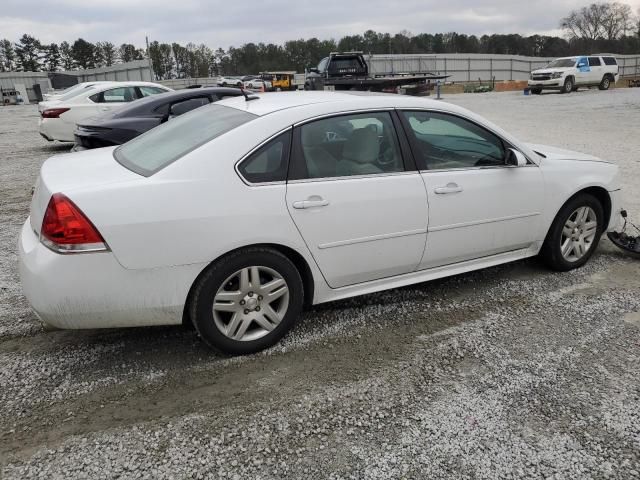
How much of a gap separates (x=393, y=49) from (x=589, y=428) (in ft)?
310

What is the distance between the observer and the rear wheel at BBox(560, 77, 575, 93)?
29.8m

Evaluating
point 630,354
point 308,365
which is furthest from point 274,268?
point 630,354

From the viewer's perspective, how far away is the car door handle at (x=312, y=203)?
3043 mm

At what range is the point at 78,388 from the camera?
2.83m

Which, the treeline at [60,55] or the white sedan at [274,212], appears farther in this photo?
the treeline at [60,55]

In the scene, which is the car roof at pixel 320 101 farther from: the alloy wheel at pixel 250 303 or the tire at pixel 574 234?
the tire at pixel 574 234

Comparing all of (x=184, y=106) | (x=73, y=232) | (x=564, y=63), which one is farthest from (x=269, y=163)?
(x=564, y=63)

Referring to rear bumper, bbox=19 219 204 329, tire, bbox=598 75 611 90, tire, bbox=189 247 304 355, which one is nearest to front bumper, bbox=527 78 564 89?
tire, bbox=598 75 611 90

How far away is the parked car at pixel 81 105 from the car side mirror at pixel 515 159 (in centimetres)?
911

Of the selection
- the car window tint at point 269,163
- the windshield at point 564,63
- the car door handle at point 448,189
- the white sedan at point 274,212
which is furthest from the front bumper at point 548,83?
the car window tint at point 269,163

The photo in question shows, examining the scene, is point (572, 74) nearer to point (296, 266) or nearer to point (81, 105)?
point (81, 105)

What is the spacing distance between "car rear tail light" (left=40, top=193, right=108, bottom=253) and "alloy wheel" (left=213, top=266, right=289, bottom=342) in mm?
710

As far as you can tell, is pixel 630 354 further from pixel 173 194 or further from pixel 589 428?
pixel 173 194

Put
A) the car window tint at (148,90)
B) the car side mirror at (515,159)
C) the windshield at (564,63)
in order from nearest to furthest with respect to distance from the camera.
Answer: the car side mirror at (515,159) → the car window tint at (148,90) → the windshield at (564,63)
